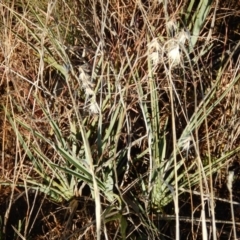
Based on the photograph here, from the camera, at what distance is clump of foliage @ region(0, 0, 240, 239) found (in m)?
1.38

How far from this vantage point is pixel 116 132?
56.9 inches

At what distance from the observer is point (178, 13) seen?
146 centimetres

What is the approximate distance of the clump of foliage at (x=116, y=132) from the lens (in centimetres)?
138

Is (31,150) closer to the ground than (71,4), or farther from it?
closer to the ground

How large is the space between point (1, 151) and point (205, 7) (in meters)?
0.72

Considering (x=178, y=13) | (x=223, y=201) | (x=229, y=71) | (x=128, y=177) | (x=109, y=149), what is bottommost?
(x=223, y=201)

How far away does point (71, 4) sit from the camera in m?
1.64

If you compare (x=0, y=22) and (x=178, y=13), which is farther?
(x=0, y=22)

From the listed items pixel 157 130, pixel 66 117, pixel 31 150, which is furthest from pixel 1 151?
pixel 157 130

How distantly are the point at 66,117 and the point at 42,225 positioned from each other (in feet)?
1.00

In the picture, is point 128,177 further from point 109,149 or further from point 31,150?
point 31,150

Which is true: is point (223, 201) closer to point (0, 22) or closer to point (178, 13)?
point (178, 13)

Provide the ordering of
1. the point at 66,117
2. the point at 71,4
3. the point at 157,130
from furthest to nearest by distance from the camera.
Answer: the point at 71,4
the point at 66,117
the point at 157,130

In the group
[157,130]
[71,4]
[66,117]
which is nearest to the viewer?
[157,130]
